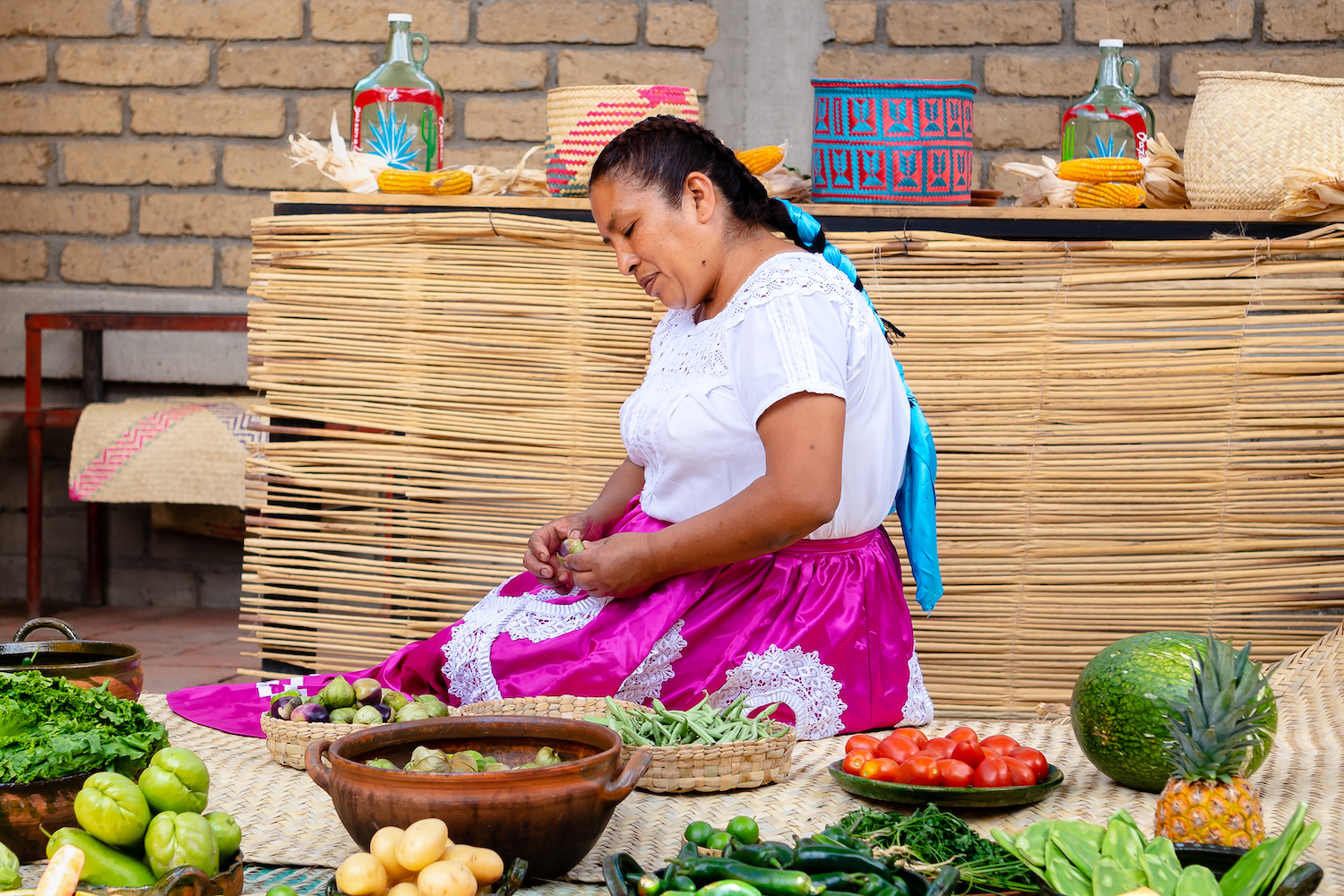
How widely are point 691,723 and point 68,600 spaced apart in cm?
450

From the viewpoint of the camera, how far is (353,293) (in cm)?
334

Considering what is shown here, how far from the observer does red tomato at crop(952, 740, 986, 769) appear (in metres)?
1.80

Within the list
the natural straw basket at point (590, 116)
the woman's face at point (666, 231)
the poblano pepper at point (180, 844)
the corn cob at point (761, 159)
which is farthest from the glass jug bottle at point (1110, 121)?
the poblano pepper at point (180, 844)

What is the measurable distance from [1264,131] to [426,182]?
6.93 ft

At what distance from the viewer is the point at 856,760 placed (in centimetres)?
182

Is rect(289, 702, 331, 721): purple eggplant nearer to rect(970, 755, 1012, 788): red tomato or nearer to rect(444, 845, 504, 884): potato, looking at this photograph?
rect(444, 845, 504, 884): potato

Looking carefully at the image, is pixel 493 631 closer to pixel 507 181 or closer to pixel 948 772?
pixel 948 772

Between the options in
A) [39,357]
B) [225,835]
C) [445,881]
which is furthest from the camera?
[39,357]

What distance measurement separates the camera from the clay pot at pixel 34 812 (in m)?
1.47

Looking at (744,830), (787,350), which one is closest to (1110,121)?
(787,350)

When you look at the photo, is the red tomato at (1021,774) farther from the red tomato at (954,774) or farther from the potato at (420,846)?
the potato at (420,846)

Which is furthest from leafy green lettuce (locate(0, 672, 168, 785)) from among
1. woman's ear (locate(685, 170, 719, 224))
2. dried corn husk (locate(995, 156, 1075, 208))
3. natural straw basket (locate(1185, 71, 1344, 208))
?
natural straw basket (locate(1185, 71, 1344, 208))

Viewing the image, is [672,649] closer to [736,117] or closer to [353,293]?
[353,293]

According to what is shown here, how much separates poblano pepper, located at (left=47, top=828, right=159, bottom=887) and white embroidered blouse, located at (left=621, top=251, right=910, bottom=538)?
3.71ft
